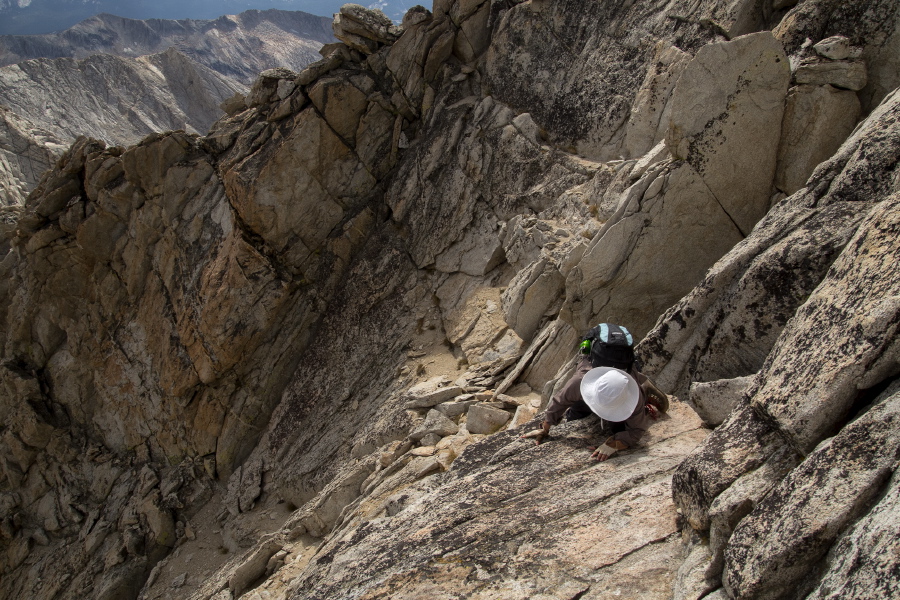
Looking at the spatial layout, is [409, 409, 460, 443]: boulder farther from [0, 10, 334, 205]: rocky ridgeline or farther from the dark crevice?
[0, 10, 334, 205]: rocky ridgeline

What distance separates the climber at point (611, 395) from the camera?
7410mm

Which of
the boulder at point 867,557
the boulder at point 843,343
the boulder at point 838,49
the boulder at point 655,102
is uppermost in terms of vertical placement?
the boulder at point 655,102

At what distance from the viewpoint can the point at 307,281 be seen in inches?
910

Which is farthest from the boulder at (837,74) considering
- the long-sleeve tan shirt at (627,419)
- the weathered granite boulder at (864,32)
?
the long-sleeve tan shirt at (627,419)

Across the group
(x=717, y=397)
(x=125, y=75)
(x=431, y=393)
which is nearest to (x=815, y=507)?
(x=717, y=397)

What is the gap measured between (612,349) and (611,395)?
0.79m

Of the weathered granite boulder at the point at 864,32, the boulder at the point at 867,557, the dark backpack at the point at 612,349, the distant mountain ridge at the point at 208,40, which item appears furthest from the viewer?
the distant mountain ridge at the point at 208,40

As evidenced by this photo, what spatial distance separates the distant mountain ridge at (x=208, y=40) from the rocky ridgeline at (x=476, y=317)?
65.5 metres

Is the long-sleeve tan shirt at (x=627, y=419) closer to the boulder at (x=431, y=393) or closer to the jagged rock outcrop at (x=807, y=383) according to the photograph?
the jagged rock outcrop at (x=807, y=383)

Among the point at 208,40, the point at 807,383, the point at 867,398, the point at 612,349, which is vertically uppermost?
the point at 208,40

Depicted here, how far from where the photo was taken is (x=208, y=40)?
90.4 m

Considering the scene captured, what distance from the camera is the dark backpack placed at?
7824mm

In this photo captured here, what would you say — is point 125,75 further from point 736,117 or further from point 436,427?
point 736,117

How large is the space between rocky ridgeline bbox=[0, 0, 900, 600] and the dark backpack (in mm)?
1038
